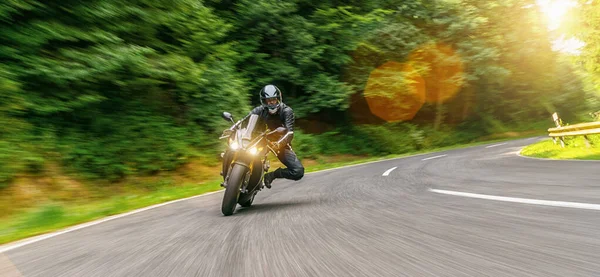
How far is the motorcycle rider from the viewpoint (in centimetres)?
702

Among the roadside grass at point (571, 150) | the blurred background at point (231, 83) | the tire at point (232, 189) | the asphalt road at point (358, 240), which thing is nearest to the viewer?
the asphalt road at point (358, 240)

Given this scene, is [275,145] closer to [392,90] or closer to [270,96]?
[270,96]

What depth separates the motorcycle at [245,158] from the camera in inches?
240

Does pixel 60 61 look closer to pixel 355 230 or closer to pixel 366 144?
pixel 355 230

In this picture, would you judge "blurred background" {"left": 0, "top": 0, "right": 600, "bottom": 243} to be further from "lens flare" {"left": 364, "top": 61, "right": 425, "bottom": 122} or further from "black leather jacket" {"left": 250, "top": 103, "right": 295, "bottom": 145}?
"black leather jacket" {"left": 250, "top": 103, "right": 295, "bottom": 145}

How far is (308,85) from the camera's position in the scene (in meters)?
23.6

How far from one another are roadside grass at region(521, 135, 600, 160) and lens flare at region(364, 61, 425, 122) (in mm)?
10629

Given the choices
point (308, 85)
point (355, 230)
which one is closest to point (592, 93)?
point (308, 85)

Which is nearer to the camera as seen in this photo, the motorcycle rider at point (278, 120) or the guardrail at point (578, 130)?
the motorcycle rider at point (278, 120)

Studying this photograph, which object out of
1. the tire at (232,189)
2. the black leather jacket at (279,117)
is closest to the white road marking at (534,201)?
the black leather jacket at (279,117)

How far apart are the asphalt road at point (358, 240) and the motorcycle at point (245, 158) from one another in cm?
28

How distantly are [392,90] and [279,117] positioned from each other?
1955 cm

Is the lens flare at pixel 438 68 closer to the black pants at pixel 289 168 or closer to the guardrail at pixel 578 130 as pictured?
the guardrail at pixel 578 130

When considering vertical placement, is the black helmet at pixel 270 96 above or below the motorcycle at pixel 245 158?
above
